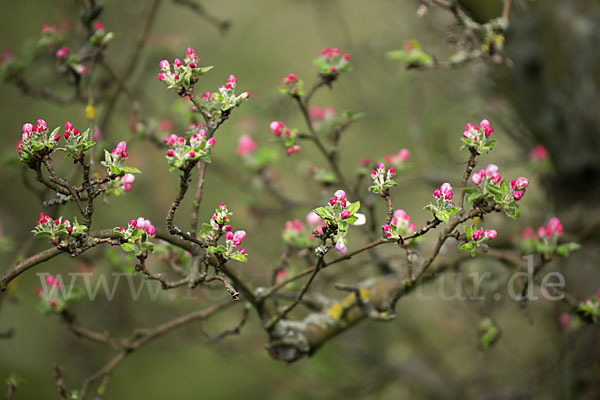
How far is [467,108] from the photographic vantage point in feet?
13.3

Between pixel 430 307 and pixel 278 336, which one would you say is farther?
pixel 430 307

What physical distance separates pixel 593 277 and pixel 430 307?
3444mm

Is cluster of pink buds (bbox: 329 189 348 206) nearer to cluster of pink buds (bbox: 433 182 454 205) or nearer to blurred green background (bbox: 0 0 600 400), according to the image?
cluster of pink buds (bbox: 433 182 454 205)

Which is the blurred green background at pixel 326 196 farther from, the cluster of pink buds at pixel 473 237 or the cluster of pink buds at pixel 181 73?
the cluster of pink buds at pixel 473 237

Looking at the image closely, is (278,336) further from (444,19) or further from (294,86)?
(444,19)

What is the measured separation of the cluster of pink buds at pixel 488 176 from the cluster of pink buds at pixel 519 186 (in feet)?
0.24

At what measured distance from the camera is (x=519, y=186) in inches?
58.2

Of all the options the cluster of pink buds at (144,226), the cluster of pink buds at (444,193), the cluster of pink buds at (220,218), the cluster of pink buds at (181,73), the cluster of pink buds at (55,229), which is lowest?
the cluster of pink buds at (444,193)

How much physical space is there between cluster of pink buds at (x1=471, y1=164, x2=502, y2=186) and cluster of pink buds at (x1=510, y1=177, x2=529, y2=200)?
7 centimetres

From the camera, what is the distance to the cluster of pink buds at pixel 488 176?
156 cm

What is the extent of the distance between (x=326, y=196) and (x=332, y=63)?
26.7 inches

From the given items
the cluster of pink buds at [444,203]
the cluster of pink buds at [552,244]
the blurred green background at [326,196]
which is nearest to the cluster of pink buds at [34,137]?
the blurred green background at [326,196]

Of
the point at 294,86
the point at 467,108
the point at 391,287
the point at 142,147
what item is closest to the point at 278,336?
the point at 391,287

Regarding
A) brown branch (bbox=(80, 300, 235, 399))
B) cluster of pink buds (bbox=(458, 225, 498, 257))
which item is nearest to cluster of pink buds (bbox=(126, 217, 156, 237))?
brown branch (bbox=(80, 300, 235, 399))
